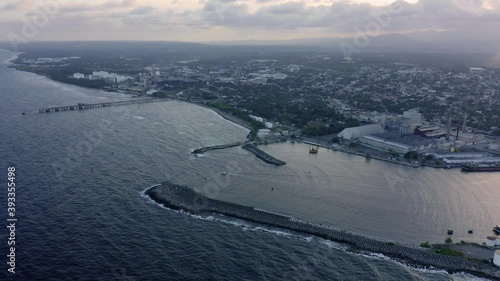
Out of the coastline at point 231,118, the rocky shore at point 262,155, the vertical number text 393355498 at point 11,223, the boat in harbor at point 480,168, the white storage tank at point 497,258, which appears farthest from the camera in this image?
the coastline at point 231,118

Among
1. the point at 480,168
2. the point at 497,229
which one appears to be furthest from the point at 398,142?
the point at 497,229

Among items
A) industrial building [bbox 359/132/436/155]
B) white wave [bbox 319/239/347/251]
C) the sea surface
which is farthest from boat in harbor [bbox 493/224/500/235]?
industrial building [bbox 359/132/436/155]

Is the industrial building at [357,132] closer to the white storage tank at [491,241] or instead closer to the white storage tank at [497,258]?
the white storage tank at [491,241]

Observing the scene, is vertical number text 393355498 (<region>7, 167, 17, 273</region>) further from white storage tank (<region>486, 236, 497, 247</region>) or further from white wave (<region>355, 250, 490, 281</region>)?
white storage tank (<region>486, 236, 497, 247</region>)

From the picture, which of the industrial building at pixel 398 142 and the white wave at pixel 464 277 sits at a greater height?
the industrial building at pixel 398 142

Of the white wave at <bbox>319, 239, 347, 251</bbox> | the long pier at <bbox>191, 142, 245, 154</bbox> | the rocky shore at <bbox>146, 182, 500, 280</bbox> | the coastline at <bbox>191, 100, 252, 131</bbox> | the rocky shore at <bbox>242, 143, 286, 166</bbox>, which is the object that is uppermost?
the coastline at <bbox>191, 100, 252, 131</bbox>

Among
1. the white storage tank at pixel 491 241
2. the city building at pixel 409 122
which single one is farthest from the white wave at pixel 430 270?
the city building at pixel 409 122

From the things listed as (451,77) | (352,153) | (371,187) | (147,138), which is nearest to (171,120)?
(147,138)
